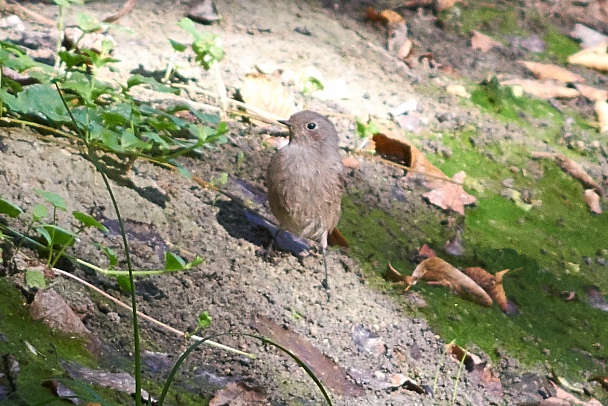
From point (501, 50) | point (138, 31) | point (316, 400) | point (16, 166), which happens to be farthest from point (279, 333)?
point (501, 50)

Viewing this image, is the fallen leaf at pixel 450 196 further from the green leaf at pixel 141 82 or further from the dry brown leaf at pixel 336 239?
the green leaf at pixel 141 82

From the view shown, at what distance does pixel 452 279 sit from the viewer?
422 cm

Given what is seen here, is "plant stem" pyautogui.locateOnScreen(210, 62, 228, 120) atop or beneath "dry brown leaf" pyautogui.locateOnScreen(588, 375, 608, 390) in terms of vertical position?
atop

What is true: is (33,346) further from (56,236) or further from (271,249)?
(271,249)

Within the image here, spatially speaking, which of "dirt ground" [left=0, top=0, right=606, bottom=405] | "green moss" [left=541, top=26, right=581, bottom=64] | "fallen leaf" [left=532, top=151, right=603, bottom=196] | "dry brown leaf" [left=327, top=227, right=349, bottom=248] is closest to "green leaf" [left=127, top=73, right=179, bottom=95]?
"dirt ground" [left=0, top=0, right=606, bottom=405]

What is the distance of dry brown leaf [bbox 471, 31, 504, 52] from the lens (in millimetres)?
7066

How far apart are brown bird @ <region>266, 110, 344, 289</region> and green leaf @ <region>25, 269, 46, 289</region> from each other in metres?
1.52

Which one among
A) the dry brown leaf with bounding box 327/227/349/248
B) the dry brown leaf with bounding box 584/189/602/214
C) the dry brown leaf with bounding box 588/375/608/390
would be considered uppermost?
the dry brown leaf with bounding box 327/227/349/248

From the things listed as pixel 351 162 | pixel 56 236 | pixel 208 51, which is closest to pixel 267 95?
pixel 208 51

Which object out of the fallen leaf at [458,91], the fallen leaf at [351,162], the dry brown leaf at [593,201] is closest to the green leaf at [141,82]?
the fallen leaf at [351,162]

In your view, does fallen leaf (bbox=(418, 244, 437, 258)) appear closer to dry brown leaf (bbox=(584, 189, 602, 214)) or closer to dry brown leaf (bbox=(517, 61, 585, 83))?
dry brown leaf (bbox=(584, 189, 602, 214))

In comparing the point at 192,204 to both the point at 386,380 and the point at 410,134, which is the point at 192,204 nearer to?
the point at 386,380

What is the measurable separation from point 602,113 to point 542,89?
20.1 inches

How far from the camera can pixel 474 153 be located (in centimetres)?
562
